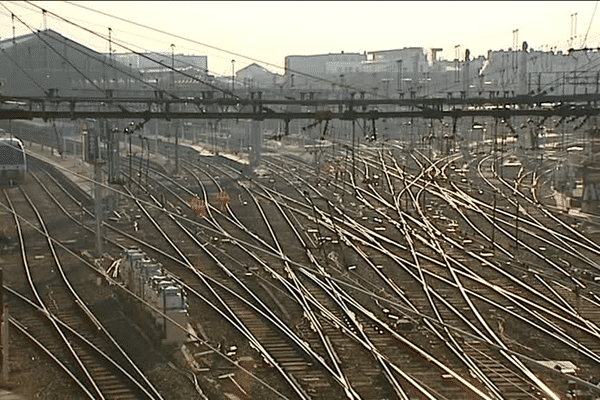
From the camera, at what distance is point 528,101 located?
428 inches

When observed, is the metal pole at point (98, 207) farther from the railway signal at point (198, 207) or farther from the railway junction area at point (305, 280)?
the railway signal at point (198, 207)

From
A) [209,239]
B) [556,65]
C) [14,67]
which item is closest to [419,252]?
[209,239]

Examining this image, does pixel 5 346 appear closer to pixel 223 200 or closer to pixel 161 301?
pixel 161 301

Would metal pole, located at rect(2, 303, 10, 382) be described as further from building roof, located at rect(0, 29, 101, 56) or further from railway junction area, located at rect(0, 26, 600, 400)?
building roof, located at rect(0, 29, 101, 56)

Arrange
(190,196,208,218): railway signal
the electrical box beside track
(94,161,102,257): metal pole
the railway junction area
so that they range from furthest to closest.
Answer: (190,196,208,218): railway signal, (94,161,102,257): metal pole, the electrical box beside track, the railway junction area

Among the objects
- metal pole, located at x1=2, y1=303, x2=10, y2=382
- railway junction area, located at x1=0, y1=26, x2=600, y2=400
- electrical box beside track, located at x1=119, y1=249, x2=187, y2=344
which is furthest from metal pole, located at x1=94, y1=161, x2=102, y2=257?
metal pole, located at x1=2, y1=303, x2=10, y2=382

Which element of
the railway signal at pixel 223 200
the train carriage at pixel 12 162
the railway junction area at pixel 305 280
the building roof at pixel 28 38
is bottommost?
the railway junction area at pixel 305 280

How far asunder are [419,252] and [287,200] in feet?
20.7

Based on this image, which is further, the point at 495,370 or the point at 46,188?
the point at 46,188

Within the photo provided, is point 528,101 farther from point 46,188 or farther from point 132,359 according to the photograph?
point 46,188

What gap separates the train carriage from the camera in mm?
21688

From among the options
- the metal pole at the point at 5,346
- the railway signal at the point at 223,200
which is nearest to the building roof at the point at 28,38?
the railway signal at the point at 223,200

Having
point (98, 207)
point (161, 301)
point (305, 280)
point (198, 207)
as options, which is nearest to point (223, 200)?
point (198, 207)

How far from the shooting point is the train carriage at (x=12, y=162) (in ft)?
71.2
